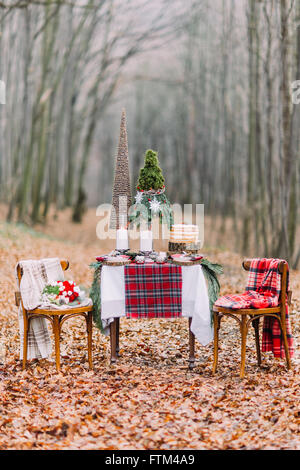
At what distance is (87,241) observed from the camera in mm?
13906

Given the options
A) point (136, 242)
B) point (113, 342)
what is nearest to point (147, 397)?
point (113, 342)

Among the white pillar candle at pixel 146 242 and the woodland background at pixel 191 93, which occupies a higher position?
the woodland background at pixel 191 93

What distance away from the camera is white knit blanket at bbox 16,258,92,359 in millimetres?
4191

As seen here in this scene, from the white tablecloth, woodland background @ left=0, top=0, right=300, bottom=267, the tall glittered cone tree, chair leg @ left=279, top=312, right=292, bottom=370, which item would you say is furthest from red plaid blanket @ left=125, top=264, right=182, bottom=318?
woodland background @ left=0, top=0, right=300, bottom=267

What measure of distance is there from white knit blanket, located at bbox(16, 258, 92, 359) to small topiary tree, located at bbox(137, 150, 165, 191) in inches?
42.5

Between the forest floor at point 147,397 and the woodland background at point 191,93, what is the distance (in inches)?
161

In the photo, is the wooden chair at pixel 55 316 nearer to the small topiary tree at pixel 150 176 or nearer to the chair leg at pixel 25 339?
the chair leg at pixel 25 339

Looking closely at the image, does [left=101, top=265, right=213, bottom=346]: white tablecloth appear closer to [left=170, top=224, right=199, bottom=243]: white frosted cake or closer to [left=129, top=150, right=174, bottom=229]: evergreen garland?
[left=170, top=224, right=199, bottom=243]: white frosted cake

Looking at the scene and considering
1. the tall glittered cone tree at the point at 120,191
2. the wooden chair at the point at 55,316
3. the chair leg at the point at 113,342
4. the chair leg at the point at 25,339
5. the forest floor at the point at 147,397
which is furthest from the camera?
the tall glittered cone tree at the point at 120,191

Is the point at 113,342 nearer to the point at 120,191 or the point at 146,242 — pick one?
the point at 146,242

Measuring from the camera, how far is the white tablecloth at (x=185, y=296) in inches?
167

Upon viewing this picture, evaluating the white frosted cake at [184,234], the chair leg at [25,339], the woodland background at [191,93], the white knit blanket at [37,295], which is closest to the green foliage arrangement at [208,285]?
the white knit blanket at [37,295]

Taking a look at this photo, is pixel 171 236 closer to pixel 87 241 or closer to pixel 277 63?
pixel 277 63

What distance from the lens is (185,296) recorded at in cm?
426
